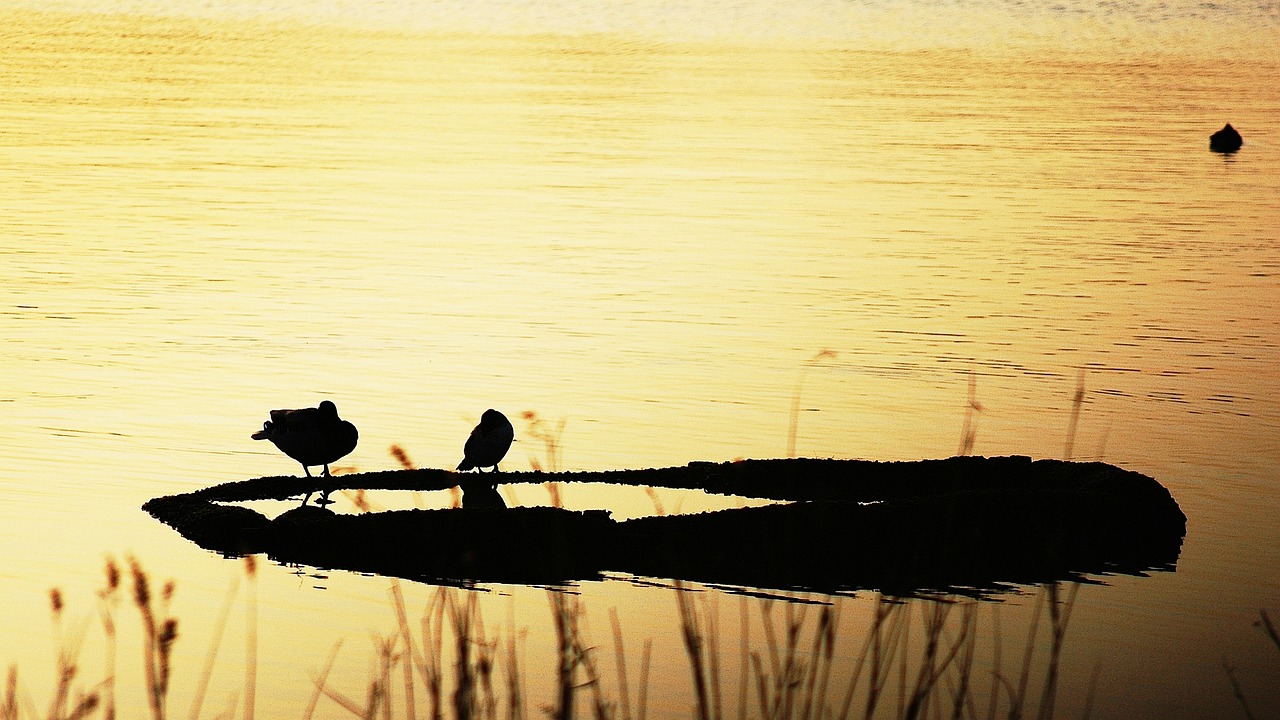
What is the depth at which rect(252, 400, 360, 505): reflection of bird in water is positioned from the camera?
16.1 meters

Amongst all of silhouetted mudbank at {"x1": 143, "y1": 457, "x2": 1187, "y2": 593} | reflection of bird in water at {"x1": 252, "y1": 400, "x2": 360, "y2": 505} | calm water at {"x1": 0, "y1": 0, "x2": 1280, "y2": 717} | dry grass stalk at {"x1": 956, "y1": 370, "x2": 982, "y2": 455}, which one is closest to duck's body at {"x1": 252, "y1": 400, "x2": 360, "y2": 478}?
reflection of bird in water at {"x1": 252, "y1": 400, "x2": 360, "y2": 505}

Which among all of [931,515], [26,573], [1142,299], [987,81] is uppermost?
[987,81]

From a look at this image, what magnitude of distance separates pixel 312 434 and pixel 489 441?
1.54 m

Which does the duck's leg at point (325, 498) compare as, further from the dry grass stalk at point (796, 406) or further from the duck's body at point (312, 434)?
the dry grass stalk at point (796, 406)

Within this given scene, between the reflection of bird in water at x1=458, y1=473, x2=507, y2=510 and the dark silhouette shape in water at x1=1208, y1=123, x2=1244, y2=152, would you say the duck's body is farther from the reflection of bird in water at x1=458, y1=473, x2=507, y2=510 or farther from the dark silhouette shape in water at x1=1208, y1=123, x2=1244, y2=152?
the dark silhouette shape in water at x1=1208, y1=123, x2=1244, y2=152

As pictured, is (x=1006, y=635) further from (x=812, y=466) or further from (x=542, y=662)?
(x=812, y=466)

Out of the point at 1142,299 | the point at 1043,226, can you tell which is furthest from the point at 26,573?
the point at 1043,226

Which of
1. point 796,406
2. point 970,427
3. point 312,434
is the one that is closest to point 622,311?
point 970,427

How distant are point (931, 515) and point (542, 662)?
385cm

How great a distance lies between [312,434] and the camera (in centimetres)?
1609

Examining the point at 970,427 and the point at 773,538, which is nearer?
the point at 773,538

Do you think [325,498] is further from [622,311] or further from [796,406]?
[622,311]

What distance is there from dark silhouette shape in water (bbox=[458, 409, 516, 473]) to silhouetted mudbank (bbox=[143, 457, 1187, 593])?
1.47 metres

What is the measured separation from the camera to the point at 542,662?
38.3ft
